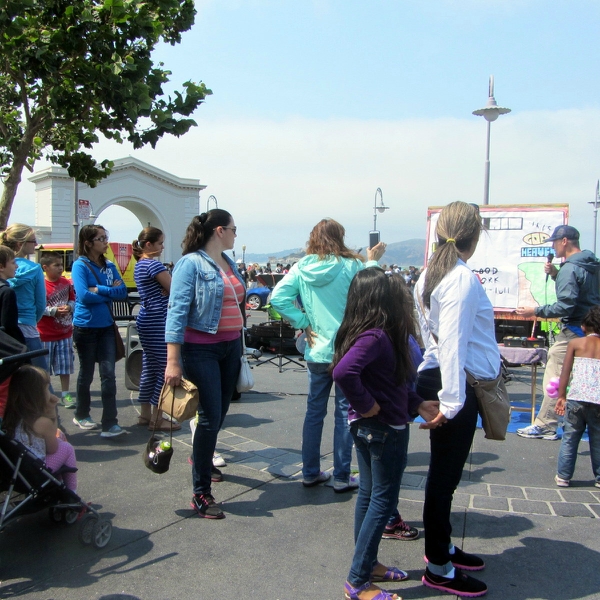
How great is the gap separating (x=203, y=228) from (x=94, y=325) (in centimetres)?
204

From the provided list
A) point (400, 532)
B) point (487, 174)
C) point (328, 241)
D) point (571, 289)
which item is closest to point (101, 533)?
point (400, 532)

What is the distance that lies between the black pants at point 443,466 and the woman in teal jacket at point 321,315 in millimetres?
1143

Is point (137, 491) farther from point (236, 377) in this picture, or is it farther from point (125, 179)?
point (125, 179)

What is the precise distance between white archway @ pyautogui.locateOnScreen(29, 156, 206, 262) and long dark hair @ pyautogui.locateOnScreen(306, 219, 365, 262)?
104ft

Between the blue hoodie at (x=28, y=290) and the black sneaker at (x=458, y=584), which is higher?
the blue hoodie at (x=28, y=290)

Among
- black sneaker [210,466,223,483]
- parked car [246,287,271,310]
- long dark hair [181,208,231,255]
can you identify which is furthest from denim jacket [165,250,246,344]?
parked car [246,287,271,310]

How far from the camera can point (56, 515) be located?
3547 mm

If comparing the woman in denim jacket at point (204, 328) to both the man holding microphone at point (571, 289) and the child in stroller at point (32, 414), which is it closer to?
the child in stroller at point (32, 414)

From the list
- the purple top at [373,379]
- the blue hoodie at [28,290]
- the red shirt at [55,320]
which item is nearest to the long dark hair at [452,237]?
the purple top at [373,379]

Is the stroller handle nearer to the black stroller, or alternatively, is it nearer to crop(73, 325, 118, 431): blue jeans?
the black stroller

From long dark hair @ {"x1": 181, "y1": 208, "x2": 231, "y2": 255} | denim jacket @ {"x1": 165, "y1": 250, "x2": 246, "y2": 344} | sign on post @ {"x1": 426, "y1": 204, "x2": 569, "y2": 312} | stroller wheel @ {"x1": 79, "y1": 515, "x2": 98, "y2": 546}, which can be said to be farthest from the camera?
sign on post @ {"x1": 426, "y1": 204, "x2": 569, "y2": 312}

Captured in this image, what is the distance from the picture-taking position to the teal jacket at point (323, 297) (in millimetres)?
4059

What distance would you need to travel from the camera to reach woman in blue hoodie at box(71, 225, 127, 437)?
527cm

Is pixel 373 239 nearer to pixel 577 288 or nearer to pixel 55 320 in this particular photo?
pixel 577 288
